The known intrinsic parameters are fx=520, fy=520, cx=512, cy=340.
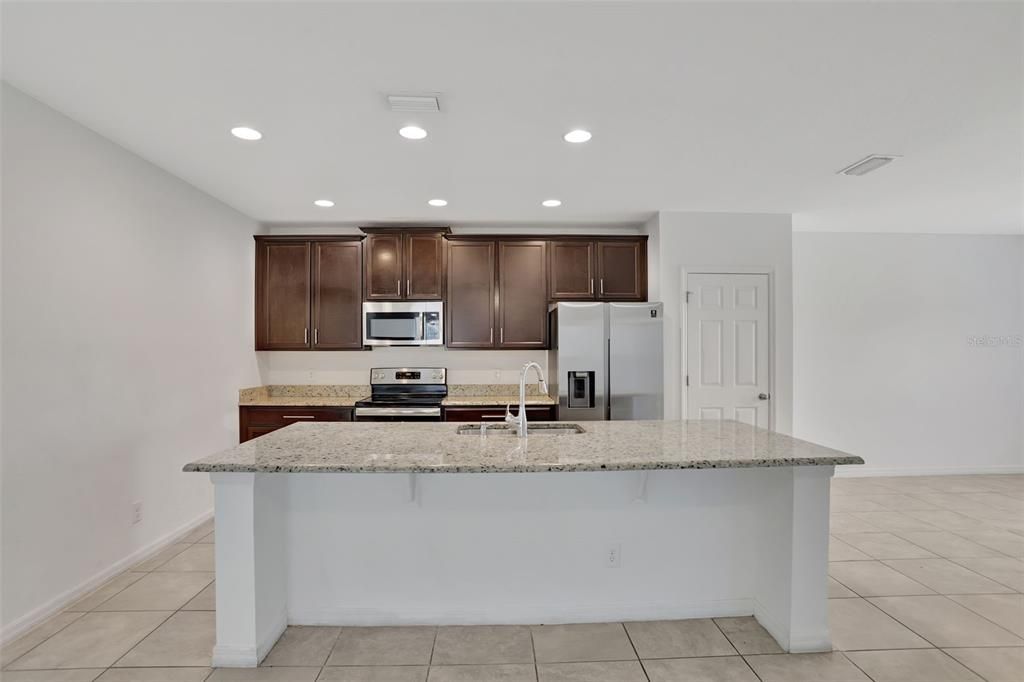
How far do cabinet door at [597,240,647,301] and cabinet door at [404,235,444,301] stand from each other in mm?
1441

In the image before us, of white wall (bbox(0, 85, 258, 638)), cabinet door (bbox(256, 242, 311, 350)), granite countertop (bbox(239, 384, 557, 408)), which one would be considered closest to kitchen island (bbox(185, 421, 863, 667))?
white wall (bbox(0, 85, 258, 638))

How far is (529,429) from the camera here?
2.85m

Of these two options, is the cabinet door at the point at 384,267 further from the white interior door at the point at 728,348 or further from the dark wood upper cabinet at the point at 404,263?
the white interior door at the point at 728,348

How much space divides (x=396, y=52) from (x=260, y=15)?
18.9 inches

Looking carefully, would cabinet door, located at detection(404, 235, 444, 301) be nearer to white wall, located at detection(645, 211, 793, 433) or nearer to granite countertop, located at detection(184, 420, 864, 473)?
white wall, located at detection(645, 211, 793, 433)

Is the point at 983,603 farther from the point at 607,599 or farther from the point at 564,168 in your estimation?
the point at 564,168

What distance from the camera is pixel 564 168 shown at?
10.9ft

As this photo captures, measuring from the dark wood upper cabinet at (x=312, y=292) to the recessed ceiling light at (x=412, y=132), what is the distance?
2.07m

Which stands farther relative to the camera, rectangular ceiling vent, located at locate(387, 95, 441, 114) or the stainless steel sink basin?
the stainless steel sink basin

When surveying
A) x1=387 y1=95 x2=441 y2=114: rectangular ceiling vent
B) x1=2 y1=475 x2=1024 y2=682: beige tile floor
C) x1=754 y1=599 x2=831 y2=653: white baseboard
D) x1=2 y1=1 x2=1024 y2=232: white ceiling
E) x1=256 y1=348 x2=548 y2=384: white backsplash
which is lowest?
x1=2 y1=475 x2=1024 y2=682: beige tile floor

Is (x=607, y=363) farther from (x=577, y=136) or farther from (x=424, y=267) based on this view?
(x=577, y=136)

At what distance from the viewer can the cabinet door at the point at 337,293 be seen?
4.68 m

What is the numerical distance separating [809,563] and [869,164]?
8.08 feet

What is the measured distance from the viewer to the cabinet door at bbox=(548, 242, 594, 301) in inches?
184
